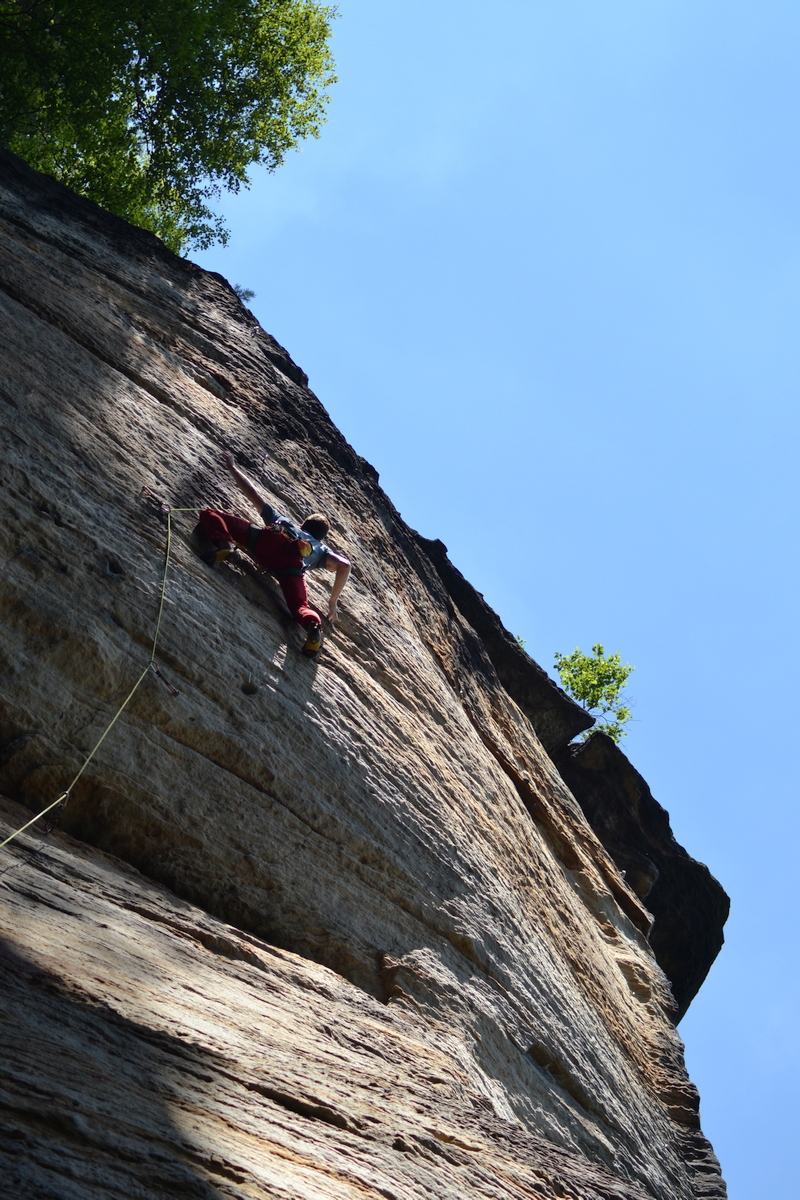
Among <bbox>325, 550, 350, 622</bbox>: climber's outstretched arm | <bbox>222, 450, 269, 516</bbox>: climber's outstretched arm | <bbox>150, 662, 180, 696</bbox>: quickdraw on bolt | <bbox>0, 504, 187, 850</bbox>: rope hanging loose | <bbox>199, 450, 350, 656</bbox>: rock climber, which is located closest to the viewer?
<bbox>0, 504, 187, 850</bbox>: rope hanging loose

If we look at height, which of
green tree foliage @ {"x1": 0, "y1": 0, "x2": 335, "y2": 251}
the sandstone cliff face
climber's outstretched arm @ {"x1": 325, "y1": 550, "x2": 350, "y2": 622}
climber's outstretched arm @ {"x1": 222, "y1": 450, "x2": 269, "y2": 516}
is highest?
green tree foliage @ {"x1": 0, "y1": 0, "x2": 335, "y2": 251}

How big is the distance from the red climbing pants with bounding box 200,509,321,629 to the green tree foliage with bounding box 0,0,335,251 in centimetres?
1042

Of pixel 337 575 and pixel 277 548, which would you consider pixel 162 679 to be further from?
pixel 337 575

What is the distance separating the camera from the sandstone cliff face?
15.4 feet

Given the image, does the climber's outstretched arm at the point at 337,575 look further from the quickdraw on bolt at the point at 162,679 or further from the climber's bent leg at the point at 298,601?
the quickdraw on bolt at the point at 162,679

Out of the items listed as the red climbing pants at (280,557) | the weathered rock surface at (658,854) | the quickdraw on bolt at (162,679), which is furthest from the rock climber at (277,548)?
the weathered rock surface at (658,854)

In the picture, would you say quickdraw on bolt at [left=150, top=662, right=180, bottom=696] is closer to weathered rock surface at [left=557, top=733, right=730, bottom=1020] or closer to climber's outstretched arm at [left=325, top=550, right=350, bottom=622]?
climber's outstretched arm at [left=325, top=550, right=350, bottom=622]

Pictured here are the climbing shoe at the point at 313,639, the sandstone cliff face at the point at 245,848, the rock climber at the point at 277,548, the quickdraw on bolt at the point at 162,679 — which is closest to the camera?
the sandstone cliff face at the point at 245,848

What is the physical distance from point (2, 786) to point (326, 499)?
226 inches

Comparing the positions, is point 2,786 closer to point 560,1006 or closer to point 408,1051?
point 408,1051

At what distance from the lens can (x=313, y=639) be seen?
28.3 ft

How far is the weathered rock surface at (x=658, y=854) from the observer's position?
17.3 meters

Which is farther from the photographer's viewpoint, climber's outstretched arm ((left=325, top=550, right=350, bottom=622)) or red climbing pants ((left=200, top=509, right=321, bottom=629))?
climber's outstretched arm ((left=325, top=550, right=350, bottom=622))

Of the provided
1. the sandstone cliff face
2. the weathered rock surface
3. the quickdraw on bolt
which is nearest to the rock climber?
the sandstone cliff face
